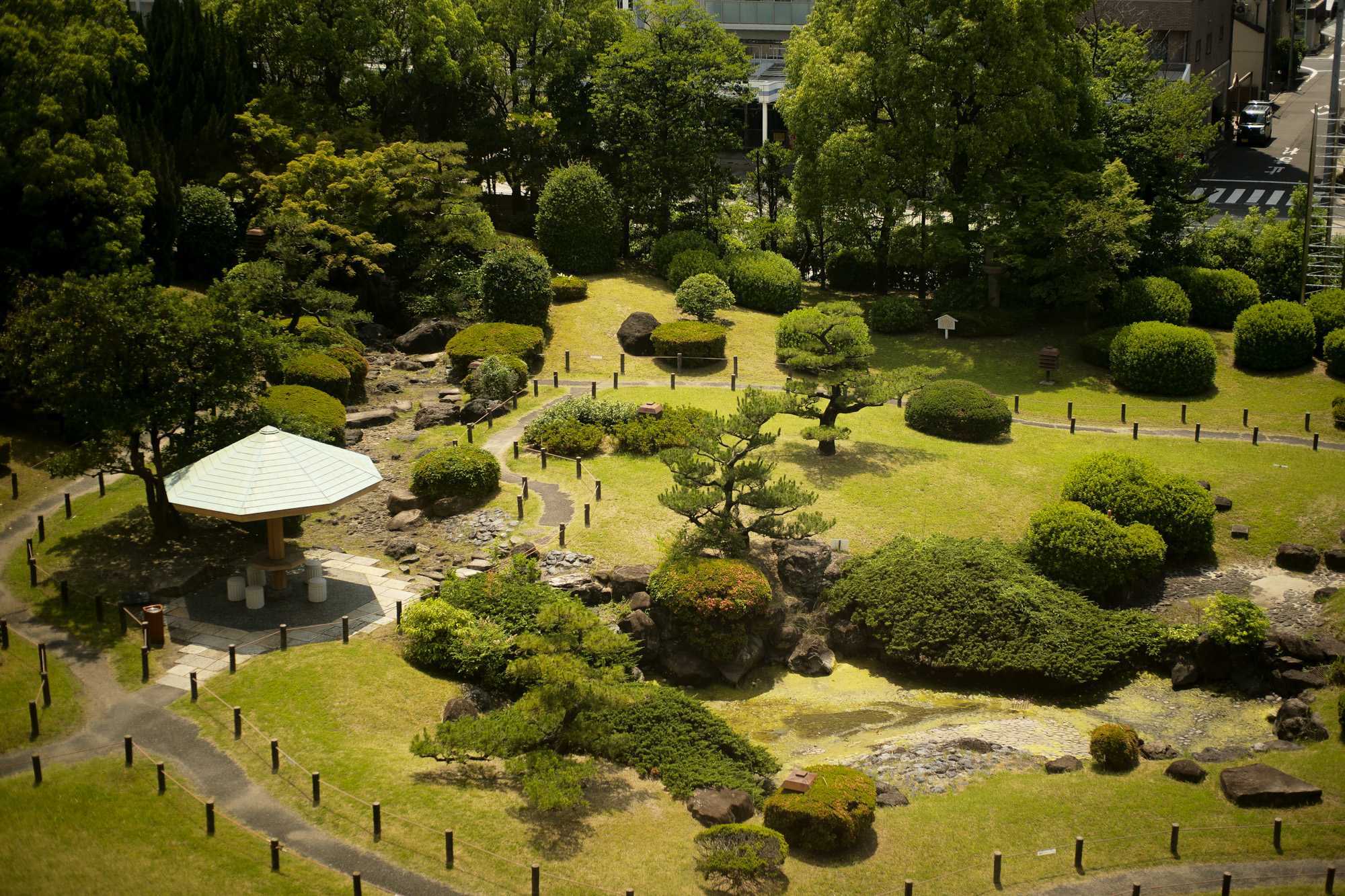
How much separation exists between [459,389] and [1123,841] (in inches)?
982

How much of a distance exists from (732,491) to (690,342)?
14.0m

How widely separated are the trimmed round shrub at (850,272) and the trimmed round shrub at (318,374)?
84.1ft

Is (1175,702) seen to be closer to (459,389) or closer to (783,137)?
(459,389)

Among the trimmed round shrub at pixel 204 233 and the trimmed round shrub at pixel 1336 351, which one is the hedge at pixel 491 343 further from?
the trimmed round shrub at pixel 1336 351

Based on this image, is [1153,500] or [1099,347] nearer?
[1153,500]

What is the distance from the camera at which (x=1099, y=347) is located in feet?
132

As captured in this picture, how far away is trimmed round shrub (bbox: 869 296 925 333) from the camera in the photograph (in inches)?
1742

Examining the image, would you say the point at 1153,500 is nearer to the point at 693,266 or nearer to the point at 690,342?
the point at 690,342

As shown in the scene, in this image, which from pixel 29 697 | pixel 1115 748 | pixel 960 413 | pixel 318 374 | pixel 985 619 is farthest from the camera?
pixel 960 413

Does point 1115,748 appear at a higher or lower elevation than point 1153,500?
lower

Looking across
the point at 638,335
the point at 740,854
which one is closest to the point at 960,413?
the point at 638,335

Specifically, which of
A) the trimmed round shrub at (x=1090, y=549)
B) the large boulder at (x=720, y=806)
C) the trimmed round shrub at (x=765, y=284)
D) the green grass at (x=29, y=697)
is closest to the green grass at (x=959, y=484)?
the trimmed round shrub at (x=1090, y=549)

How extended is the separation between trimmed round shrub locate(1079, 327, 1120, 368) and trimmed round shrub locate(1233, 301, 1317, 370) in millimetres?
4494

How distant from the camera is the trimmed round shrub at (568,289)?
145 feet
